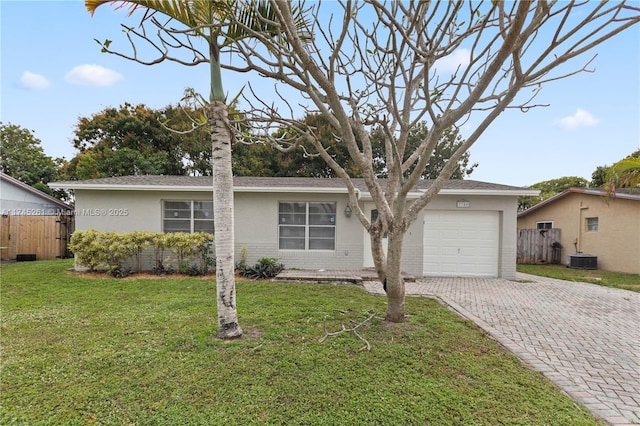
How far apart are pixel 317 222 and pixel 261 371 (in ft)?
22.1

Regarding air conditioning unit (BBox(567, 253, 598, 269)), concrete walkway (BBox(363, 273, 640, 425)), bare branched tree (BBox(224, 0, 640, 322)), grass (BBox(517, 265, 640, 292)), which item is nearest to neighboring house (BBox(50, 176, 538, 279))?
concrete walkway (BBox(363, 273, 640, 425))

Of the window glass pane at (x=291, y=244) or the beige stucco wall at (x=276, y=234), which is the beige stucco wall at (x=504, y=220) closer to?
the beige stucco wall at (x=276, y=234)

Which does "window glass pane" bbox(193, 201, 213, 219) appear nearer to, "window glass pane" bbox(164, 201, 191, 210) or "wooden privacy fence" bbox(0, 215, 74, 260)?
"window glass pane" bbox(164, 201, 191, 210)

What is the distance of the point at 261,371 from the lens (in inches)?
127

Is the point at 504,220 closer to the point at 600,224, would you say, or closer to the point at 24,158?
the point at 600,224

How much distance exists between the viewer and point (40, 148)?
79.4ft

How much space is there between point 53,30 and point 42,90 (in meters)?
4.63

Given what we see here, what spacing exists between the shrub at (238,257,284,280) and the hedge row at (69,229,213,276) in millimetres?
1309

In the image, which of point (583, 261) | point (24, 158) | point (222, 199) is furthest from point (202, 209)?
point (24, 158)

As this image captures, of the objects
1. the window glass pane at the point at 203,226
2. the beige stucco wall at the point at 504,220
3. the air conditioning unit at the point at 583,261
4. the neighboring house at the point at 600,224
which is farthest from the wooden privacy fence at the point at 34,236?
the air conditioning unit at the point at 583,261

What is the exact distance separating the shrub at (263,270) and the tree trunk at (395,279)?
16.0 feet

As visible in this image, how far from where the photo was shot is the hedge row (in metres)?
8.59

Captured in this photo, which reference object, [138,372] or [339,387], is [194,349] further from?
[339,387]

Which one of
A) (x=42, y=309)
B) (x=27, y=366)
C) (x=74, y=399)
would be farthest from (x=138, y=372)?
(x=42, y=309)
